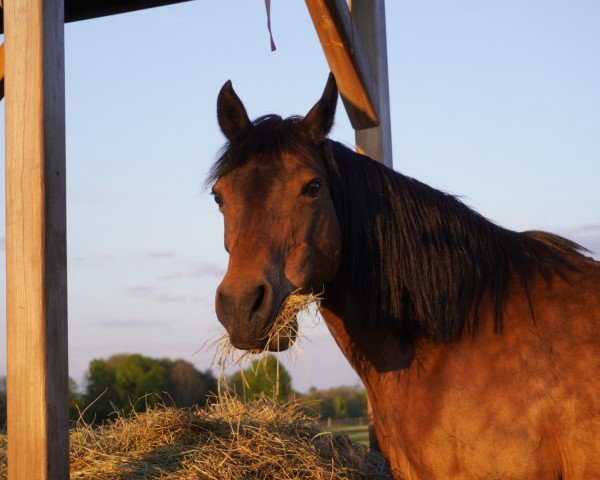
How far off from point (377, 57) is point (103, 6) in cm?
222

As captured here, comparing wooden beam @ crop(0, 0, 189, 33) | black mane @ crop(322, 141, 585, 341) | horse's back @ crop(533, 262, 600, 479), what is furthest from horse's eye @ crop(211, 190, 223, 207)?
wooden beam @ crop(0, 0, 189, 33)

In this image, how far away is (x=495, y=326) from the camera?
121 inches

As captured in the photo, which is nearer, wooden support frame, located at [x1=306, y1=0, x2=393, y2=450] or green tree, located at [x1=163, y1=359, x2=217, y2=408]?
wooden support frame, located at [x1=306, y1=0, x2=393, y2=450]

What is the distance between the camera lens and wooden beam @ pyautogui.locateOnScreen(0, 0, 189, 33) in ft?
18.1

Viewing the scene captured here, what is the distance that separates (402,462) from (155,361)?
3329 mm

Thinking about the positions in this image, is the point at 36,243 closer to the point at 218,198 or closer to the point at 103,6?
the point at 218,198

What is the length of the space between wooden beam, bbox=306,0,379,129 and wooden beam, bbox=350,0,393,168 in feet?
0.56

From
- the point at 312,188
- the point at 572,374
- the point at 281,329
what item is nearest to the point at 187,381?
the point at 281,329

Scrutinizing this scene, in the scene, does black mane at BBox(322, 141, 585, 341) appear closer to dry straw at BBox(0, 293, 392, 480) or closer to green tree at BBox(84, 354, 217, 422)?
dry straw at BBox(0, 293, 392, 480)

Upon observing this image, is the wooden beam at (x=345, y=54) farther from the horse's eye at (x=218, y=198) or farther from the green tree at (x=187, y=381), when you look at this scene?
the green tree at (x=187, y=381)

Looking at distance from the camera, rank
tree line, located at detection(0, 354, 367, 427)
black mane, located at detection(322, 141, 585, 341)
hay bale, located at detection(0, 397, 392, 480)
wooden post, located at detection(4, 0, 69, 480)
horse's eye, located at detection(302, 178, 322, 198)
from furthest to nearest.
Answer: tree line, located at detection(0, 354, 367, 427) → hay bale, located at detection(0, 397, 392, 480) → black mane, located at detection(322, 141, 585, 341) → horse's eye, located at detection(302, 178, 322, 198) → wooden post, located at detection(4, 0, 69, 480)

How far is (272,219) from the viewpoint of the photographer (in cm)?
294

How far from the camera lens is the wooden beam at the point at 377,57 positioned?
5.31 m

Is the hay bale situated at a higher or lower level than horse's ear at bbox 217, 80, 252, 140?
lower
